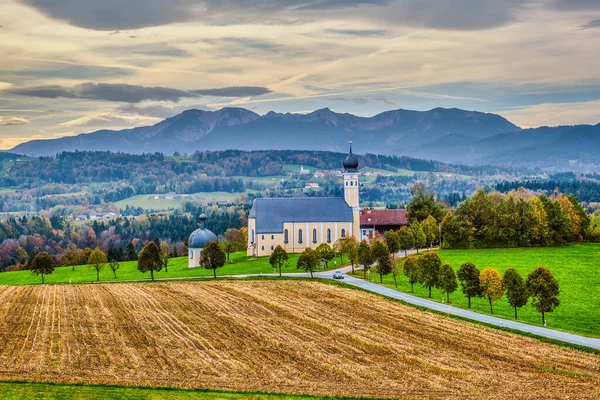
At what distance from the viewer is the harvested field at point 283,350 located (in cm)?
3219

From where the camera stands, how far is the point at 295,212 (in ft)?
336

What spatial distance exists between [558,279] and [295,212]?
41.8 meters

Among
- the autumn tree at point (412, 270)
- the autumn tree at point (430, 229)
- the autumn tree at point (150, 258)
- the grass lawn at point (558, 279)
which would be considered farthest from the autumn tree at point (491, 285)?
the autumn tree at point (430, 229)

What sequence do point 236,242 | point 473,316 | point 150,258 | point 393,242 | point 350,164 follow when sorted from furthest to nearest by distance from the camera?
1. point 236,242
2. point 350,164
3. point 393,242
4. point 150,258
5. point 473,316

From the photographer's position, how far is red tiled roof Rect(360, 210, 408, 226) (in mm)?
112938

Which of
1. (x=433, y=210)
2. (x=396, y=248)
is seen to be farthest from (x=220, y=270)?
(x=433, y=210)

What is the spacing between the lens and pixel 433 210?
355ft

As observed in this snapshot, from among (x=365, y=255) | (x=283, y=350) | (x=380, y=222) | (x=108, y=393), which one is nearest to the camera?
(x=108, y=393)

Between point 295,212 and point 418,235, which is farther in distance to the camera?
point 295,212

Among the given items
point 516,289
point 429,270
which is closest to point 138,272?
point 429,270

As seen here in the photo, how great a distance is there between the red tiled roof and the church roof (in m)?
10.4

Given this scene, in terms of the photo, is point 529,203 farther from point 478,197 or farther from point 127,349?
point 127,349

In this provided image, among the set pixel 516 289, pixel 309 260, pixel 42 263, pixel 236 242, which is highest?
pixel 236 242

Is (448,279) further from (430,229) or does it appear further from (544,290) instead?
(430,229)
